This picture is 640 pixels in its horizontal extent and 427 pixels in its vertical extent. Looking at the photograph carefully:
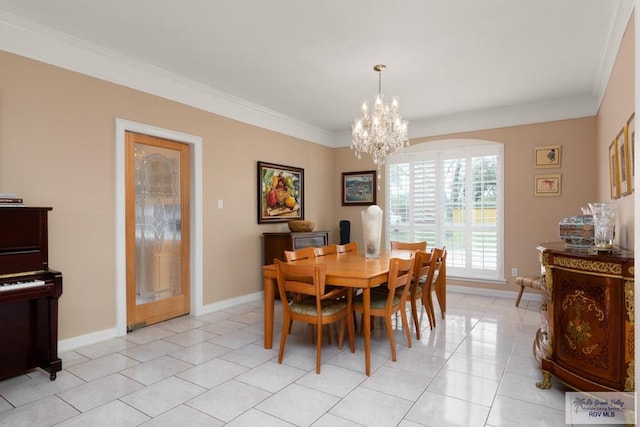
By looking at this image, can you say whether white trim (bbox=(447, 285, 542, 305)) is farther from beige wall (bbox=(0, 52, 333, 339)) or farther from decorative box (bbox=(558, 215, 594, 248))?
beige wall (bbox=(0, 52, 333, 339))

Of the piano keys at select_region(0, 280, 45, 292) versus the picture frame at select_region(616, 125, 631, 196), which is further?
the picture frame at select_region(616, 125, 631, 196)

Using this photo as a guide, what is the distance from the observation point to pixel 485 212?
5316 millimetres

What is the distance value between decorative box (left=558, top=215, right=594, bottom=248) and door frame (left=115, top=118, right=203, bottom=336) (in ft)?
11.7

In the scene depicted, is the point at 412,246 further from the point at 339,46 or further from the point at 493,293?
the point at 339,46

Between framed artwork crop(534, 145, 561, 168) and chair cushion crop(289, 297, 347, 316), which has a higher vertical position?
framed artwork crop(534, 145, 561, 168)

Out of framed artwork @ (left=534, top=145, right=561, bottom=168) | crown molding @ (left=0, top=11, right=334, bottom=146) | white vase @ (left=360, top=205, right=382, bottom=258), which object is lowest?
white vase @ (left=360, top=205, right=382, bottom=258)

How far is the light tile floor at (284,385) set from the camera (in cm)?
211

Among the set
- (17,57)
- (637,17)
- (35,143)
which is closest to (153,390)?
(35,143)

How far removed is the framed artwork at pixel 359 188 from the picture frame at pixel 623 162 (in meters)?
3.68

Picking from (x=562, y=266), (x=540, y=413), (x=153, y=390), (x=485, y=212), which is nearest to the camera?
(x=540, y=413)

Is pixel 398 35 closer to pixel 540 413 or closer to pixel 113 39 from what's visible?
pixel 113 39

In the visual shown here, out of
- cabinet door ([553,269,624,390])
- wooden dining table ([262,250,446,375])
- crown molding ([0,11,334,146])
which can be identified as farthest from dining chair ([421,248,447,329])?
crown molding ([0,11,334,146])

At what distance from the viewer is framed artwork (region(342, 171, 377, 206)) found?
20.6ft

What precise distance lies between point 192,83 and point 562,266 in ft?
A: 12.8
